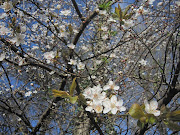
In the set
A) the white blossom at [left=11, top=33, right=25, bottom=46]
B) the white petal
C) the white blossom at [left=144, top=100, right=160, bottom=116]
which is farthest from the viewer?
the white blossom at [left=11, top=33, right=25, bottom=46]

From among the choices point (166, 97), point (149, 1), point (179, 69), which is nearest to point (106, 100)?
point (166, 97)

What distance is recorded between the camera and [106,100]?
2.78 feet

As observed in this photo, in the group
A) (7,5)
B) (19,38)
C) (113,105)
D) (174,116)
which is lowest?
(174,116)

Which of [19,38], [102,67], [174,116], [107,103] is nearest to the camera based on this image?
[174,116]

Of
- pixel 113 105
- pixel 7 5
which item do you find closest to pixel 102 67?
pixel 113 105

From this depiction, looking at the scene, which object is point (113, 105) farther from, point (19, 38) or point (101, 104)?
point (19, 38)

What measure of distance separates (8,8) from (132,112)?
1.25 m

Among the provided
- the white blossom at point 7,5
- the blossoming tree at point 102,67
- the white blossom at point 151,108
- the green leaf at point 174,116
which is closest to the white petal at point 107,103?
the blossoming tree at point 102,67

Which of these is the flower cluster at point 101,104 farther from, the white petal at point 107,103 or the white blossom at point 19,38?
the white blossom at point 19,38

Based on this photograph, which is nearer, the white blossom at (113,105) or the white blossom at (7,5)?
the white blossom at (113,105)

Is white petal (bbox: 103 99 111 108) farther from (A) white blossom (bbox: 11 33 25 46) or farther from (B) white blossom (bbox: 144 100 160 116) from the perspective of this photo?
(A) white blossom (bbox: 11 33 25 46)

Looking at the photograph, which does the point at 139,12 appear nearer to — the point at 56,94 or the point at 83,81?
the point at 56,94

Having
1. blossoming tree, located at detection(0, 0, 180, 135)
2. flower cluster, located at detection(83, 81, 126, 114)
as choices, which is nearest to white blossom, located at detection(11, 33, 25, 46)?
blossoming tree, located at detection(0, 0, 180, 135)

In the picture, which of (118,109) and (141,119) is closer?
(141,119)
